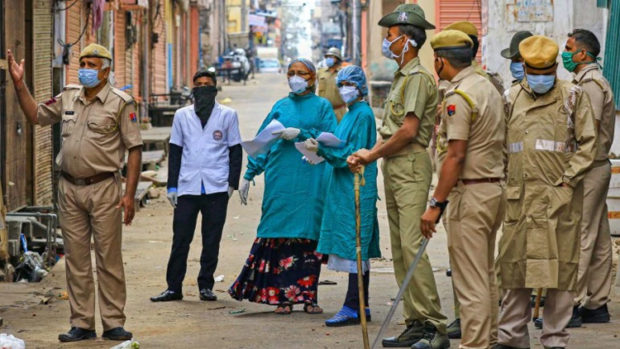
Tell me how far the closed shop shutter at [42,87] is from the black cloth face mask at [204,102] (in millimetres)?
4928

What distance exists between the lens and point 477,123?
6688 millimetres

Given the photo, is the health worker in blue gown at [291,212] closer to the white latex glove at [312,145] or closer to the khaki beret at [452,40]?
the white latex glove at [312,145]

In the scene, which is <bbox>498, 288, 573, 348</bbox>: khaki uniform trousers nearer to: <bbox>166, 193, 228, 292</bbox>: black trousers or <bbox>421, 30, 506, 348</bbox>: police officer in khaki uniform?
<bbox>421, 30, 506, 348</bbox>: police officer in khaki uniform

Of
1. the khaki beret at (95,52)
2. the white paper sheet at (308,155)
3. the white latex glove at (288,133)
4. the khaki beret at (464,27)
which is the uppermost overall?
the khaki beret at (464,27)

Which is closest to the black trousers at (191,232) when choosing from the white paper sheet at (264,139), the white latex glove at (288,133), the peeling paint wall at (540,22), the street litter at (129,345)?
the white paper sheet at (264,139)

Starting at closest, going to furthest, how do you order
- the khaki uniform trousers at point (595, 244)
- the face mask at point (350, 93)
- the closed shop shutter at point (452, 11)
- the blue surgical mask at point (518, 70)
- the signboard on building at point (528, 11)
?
the khaki uniform trousers at point (595, 244) → the face mask at point (350, 93) → the blue surgical mask at point (518, 70) → the signboard on building at point (528, 11) → the closed shop shutter at point (452, 11)

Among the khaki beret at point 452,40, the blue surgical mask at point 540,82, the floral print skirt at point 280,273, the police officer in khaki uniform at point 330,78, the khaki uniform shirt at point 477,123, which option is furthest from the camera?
the police officer in khaki uniform at point 330,78

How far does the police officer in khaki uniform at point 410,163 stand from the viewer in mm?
7500

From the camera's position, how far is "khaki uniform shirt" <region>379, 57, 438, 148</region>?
752 cm

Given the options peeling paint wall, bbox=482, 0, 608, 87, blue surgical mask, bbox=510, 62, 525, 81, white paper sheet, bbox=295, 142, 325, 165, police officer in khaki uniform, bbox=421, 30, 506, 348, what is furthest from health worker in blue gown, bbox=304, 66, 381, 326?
peeling paint wall, bbox=482, 0, 608, 87

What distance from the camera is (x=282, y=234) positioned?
923 cm

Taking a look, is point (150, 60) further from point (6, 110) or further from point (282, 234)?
point (282, 234)

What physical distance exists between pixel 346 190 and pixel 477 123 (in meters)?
2.04

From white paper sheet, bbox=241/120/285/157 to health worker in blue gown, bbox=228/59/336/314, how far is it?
0.14m
